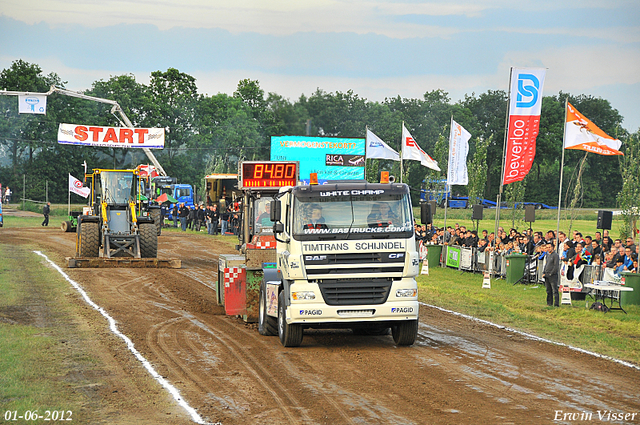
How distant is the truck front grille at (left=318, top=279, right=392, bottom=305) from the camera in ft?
37.1

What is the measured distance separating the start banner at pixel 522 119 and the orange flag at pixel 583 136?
1.15m

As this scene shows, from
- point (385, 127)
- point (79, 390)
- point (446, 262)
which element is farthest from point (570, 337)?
point (385, 127)

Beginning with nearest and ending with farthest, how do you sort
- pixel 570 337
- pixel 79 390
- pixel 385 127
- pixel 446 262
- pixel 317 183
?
pixel 79 390
pixel 317 183
pixel 570 337
pixel 446 262
pixel 385 127

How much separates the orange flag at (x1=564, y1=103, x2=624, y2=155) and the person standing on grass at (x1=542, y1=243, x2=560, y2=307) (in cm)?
515

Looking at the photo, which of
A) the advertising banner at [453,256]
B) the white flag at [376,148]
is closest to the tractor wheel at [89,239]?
the advertising banner at [453,256]

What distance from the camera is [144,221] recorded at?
26.4 meters

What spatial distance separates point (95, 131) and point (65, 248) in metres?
16.4

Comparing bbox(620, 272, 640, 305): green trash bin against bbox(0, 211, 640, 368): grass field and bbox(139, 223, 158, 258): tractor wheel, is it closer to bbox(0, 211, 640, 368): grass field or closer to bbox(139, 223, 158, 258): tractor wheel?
bbox(0, 211, 640, 368): grass field

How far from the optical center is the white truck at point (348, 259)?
11266 millimetres

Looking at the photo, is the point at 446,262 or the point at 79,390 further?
the point at 446,262

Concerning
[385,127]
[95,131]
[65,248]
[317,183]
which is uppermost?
[385,127]

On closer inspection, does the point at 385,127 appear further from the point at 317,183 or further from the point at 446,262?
the point at 317,183

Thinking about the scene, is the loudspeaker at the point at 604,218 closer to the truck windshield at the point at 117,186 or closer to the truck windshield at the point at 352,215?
the truck windshield at the point at 352,215

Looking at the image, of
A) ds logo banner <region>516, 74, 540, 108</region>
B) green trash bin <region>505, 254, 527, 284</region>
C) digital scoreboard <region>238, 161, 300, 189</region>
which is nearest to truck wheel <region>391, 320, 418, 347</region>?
digital scoreboard <region>238, 161, 300, 189</region>
